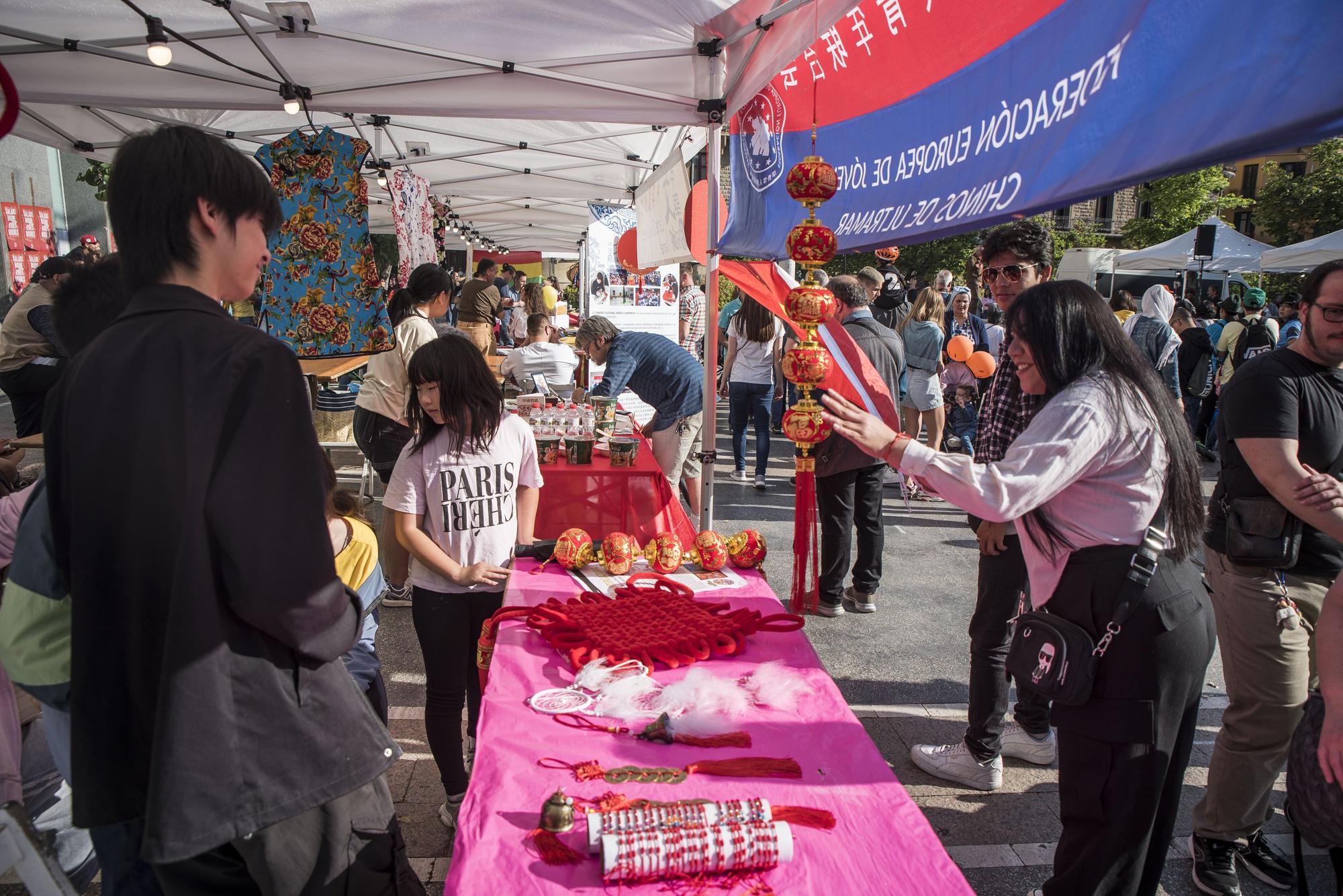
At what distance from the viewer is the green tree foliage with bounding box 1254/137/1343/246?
22.0m

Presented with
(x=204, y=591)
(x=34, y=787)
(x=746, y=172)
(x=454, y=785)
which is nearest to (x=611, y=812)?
(x=204, y=591)

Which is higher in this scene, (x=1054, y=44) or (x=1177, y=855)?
(x=1054, y=44)

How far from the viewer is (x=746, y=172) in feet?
10.9

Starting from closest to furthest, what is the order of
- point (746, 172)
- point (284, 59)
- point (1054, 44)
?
point (1054, 44) → point (746, 172) → point (284, 59)

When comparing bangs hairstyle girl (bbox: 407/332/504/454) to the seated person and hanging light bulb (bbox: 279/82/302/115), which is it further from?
the seated person

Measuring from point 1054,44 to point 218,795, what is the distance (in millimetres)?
1992

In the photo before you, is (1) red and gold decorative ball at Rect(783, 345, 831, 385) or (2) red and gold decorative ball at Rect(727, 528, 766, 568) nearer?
(1) red and gold decorative ball at Rect(783, 345, 831, 385)

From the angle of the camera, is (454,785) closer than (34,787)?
No

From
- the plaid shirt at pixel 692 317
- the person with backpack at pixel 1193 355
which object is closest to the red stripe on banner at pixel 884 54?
the plaid shirt at pixel 692 317

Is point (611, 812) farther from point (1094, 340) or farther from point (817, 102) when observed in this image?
point (817, 102)

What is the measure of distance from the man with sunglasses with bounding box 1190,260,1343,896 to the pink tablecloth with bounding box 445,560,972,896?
4.44 feet

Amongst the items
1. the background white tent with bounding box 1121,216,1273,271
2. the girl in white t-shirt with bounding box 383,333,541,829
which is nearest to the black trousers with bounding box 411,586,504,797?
the girl in white t-shirt with bounding box 383,333,541,829

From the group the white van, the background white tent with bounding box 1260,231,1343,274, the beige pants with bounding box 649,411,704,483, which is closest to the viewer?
the beige pants with bounding box 649,411,704,483

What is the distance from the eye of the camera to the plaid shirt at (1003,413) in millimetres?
2631
